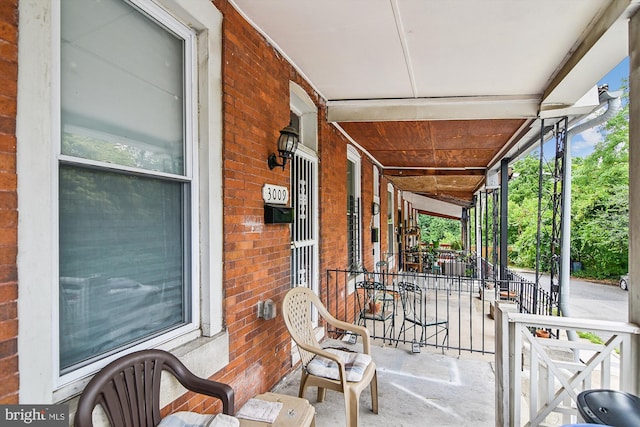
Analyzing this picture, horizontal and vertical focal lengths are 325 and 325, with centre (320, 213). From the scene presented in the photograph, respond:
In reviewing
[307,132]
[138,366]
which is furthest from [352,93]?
[138,366]

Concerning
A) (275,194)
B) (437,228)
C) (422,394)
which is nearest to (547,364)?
(422,394)

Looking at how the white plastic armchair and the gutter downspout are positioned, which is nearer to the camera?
the white plastic armchair

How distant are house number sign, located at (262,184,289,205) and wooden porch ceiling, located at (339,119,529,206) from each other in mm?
1965

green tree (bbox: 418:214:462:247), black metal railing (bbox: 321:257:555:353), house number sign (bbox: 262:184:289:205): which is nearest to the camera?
house number sign (bbox: 262:184:289:205)

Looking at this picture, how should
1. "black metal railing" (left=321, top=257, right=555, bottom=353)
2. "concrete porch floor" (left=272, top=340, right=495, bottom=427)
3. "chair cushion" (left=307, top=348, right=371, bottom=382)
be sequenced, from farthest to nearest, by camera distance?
"black metal railing" (left=321, top=257, right=555, bottom=353), "concrete porch floor" (left=272, top=340, right=495, bottom=427), "chair cushion" (left=307, top=348, right=371, bottom=382)

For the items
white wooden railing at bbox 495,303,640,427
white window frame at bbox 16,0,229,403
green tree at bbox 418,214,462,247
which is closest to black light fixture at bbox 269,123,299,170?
white window frame at bbox 16,0,229,403

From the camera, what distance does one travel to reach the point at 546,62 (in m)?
2.82

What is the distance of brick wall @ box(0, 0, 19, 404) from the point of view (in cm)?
101

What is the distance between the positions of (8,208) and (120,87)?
73cm

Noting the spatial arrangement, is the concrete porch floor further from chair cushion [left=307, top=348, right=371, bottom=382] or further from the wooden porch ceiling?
the wooden porch ceiling

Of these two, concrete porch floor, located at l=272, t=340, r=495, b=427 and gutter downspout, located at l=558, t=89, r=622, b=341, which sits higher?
gutter downspout, located at l=558, t=89, r=622, b=341

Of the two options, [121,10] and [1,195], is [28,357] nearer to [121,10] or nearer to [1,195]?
[1,195]

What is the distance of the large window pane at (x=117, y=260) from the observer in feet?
4.23

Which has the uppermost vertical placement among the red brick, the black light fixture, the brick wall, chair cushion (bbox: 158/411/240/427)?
the black light fixture
